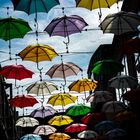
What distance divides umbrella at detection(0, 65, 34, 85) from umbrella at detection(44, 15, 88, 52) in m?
2.31

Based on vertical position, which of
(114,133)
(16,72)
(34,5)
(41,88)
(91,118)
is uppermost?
(34,5)

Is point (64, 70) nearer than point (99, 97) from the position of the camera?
Yes

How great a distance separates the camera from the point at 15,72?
1228 centimetres

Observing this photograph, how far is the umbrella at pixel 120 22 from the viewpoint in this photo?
393 inches

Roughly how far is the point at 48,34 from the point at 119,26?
7.48 ft

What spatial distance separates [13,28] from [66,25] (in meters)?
1.66

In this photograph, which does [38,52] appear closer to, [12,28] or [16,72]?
[12,28]

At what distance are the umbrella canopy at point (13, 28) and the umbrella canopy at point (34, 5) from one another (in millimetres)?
501

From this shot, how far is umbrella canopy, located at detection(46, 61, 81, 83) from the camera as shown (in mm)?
12617

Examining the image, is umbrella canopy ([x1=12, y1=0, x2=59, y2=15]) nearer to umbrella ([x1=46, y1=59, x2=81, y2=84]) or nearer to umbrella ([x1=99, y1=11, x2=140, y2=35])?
umbrella ([x1=99, y1=11, x2=140, y2=35])

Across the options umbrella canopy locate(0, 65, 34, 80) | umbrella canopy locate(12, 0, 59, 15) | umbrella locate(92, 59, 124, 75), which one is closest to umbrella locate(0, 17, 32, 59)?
umbrella canopy locate(12, 0, 59, 15)

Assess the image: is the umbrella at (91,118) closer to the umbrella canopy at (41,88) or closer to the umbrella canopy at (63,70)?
the umbrella canopy at (41,88)

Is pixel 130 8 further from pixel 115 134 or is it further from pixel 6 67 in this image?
pixel 6 67

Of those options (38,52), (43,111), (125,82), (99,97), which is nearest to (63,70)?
(38,52)
